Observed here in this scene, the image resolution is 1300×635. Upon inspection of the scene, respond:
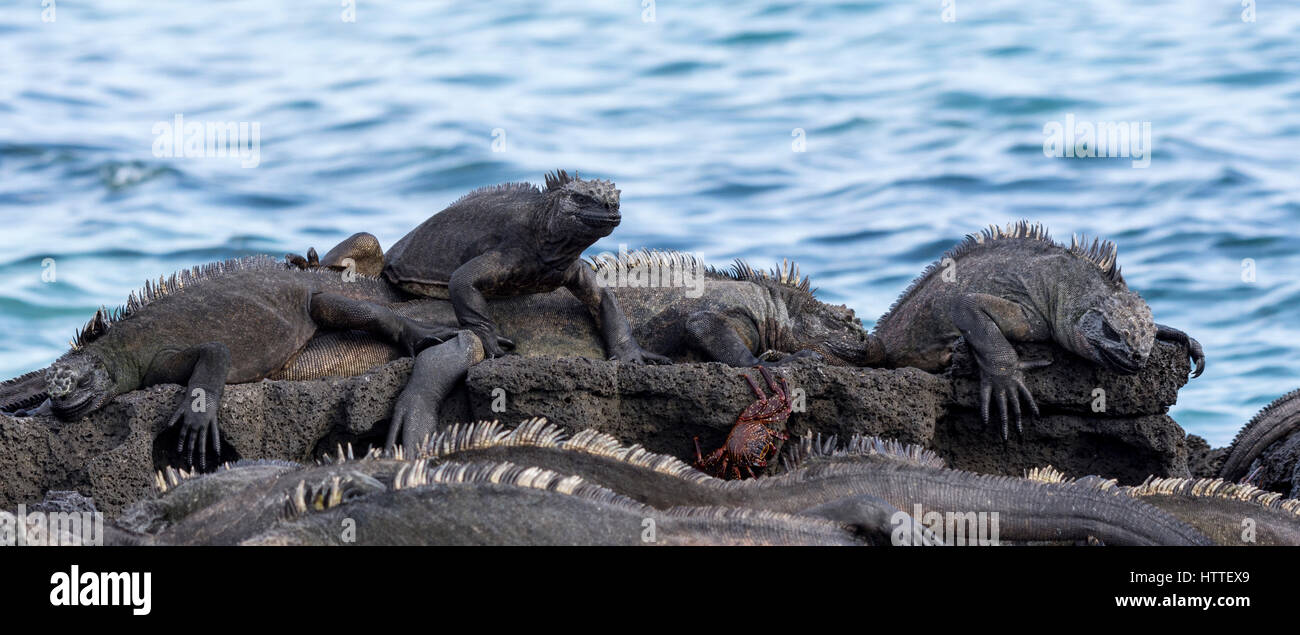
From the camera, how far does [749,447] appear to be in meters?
6.65

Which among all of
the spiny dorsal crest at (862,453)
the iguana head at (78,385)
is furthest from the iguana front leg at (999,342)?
the iguana head at (78,385)

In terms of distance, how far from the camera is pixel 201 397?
6668 mm

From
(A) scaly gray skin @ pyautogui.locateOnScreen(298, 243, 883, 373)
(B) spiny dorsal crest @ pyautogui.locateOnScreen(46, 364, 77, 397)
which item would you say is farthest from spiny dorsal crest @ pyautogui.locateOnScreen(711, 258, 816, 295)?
(B) spiny dorsal crest @ pyautogui.locateOnScreen(46, 364, 77, 397)

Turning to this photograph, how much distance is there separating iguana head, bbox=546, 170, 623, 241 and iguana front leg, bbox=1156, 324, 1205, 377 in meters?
2.47

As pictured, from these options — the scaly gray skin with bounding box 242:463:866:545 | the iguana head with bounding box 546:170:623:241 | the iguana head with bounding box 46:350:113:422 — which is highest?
the iguana head with bounding box 546:170:623:241

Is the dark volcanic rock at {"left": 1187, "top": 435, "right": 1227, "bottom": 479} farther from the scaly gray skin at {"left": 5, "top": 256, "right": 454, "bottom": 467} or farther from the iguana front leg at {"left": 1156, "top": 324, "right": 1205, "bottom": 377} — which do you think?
the scaly gray skin at {"left": 5, "top": 256, "right": 454, "bottom": 467}

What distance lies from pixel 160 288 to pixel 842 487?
3301 millimetres

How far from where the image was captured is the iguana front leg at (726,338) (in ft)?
24.7

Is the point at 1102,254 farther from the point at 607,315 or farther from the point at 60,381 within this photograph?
the point at 60,381

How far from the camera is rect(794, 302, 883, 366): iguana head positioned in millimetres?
7844

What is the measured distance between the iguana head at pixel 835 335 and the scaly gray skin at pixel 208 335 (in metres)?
1.86

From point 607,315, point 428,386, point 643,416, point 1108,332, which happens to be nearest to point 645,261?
point 607,315
